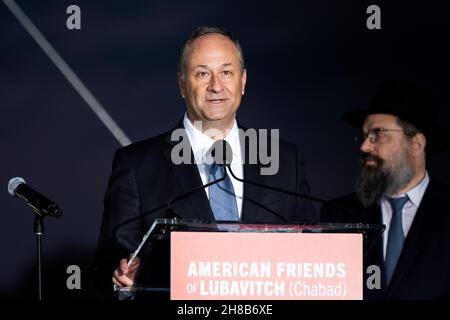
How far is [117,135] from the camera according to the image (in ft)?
18.6

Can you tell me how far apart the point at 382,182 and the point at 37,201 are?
61.8 inches

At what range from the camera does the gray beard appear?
14.8 ft

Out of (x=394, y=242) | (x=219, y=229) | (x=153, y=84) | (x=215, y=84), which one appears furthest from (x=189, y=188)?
(x=153, y=84)

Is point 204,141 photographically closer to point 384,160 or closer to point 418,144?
point 384,160

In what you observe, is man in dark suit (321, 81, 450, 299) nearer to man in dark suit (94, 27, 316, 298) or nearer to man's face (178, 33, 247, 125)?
man in dark suit (94, 27, 316, 298)

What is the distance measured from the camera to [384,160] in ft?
15.3

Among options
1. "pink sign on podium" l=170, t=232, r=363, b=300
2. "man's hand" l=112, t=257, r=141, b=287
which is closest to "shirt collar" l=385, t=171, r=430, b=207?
"pink sign on podium" l=170, t=232, r=363, b=300

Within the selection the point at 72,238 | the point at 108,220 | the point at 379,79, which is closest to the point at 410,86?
the point at 379,79

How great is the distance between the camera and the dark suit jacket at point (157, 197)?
4.07 metres

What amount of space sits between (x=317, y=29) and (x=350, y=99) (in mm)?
425

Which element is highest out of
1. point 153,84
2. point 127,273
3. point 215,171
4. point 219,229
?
point 153,84

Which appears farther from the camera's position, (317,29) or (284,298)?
(317,29)
